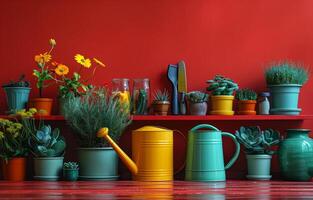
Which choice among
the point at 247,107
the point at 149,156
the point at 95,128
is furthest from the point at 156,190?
the point at 247,107

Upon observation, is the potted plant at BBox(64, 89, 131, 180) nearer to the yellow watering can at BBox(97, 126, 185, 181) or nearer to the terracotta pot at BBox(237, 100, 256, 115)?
the yellow watering can at BBox(97, 126, 185, 181)

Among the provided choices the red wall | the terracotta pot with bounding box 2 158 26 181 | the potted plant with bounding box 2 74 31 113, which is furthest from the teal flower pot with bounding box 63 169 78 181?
the red wall

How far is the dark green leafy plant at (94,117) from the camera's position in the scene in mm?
2320

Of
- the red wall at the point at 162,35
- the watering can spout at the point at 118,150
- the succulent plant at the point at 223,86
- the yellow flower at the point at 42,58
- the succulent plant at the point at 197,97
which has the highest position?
the red wall at the point at 162,35

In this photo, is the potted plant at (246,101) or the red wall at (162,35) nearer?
the potted plant at (246,101)

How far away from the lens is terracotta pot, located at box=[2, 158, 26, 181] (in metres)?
2.38

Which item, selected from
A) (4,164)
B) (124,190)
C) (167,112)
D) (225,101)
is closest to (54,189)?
(124,190)

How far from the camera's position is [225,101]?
2.43m

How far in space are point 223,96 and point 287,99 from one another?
11.5 inches

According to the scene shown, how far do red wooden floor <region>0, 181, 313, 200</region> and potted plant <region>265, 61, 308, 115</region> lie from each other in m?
0.36

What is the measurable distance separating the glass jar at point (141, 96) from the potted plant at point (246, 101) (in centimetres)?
43

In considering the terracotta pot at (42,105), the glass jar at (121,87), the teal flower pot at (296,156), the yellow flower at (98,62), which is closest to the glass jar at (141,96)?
the glass jar at (121,87)

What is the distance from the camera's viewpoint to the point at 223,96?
242 centimetres

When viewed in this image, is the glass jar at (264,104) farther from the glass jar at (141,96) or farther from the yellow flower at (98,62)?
the yellow flower at (98,62)
